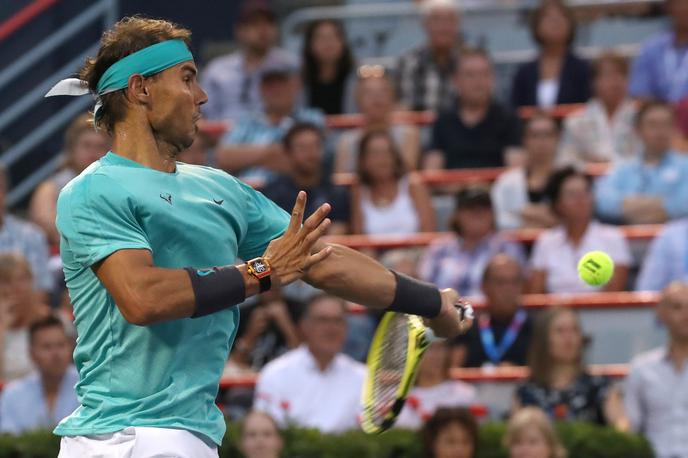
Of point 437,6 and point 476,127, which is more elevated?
point 437,6

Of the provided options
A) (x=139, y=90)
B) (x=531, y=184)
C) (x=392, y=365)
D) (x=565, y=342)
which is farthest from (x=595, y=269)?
(x=531, y=184)

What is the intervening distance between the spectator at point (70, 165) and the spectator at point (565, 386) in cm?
367

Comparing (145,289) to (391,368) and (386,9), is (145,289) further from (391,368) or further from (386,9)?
(386,9)

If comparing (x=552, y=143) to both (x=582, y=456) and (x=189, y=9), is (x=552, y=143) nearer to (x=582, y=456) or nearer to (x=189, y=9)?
(x=582, y=456)

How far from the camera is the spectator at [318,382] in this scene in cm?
878

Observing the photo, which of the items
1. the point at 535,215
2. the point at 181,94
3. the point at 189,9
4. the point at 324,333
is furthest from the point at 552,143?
the point at 181,94

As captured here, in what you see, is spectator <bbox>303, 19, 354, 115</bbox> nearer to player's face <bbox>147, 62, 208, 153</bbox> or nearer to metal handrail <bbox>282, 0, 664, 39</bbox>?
metal handrail <bbox>282, 0, 664, 39</bbox>

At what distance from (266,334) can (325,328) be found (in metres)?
0.73

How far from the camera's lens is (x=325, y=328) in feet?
29.3

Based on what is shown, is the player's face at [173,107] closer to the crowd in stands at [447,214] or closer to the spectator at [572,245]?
the crowd in stands at [447,214]

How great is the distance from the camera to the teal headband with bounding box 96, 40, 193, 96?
4520mm

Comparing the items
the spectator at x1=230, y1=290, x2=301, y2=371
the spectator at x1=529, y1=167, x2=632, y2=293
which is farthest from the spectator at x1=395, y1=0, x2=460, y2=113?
the spectator at x1=230, y1=290, x2=301, y2=371

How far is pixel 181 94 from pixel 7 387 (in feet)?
16.0

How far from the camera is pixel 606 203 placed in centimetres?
1032
